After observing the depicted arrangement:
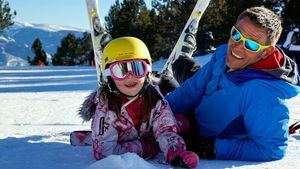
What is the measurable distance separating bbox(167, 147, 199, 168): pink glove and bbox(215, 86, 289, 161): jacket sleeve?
0.30 metres

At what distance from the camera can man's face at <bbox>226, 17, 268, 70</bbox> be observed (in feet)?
8.28

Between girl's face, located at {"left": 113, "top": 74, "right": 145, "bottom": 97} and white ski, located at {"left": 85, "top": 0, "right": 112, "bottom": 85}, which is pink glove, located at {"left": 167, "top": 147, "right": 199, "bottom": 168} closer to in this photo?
girl's face, located at {"left": 113, "top": 74, "right": 145, "bottom": 97}

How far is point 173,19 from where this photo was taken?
29484 mm

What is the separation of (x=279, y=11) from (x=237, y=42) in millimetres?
23363

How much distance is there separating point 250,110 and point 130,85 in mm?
665

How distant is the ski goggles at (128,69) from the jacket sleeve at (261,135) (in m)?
0.57

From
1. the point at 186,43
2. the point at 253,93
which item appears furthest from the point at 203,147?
the point at 186,43

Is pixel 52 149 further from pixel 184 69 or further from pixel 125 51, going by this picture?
pixel 184 69

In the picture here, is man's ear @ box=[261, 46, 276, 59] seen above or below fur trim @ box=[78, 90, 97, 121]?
above

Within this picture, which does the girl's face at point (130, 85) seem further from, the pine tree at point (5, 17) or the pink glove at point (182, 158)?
the pine tree at point (5, 17)

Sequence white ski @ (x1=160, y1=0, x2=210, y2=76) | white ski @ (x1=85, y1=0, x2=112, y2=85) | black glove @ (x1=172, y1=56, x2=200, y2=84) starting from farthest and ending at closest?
white ski @ (x1=160, y1=0, x2=210, y2=76), white ski @ (x1=85, y1=0, x2=112, y2=85), black glove @ (x1=172, y1=56, x2=200, y2=84)

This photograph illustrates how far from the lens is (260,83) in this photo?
98.7 inches

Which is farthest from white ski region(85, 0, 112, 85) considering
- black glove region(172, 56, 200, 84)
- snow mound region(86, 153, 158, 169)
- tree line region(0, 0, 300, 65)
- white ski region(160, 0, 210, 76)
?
tree line region(0, 0, 300, 65)

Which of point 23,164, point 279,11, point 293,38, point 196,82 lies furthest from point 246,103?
point 279,11
